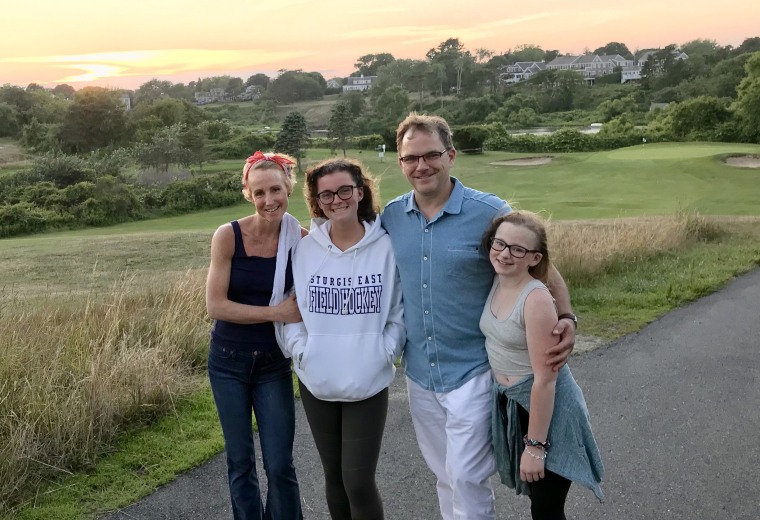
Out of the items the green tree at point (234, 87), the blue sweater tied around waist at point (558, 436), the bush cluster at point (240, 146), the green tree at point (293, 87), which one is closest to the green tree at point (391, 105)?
the bush cluster at point (240, 146)

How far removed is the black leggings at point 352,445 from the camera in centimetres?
260

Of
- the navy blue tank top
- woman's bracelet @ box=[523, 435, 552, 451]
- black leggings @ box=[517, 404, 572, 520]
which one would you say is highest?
the navy blue tank top

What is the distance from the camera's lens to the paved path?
347cm

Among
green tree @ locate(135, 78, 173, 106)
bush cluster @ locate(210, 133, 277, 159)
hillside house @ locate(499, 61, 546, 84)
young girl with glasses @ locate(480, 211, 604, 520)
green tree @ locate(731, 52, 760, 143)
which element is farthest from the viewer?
hillside house @ locate(499, 61, 546, 84)

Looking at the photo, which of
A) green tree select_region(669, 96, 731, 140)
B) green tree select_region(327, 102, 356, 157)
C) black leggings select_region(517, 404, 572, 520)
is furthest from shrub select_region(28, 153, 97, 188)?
black leggings select_region(517, 404, 572, 520)

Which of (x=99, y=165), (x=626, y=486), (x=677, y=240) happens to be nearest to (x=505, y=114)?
(x=99, y=165)

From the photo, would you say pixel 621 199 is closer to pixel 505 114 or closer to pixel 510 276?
pixel 510 276

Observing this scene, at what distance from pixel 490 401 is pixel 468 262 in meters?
0.53

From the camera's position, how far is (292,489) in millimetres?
2951

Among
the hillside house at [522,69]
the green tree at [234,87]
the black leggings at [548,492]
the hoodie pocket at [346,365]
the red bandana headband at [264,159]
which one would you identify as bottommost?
the black leggings at [548,492]

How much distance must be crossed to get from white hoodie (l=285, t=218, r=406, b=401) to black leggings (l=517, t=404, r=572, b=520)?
0.54m

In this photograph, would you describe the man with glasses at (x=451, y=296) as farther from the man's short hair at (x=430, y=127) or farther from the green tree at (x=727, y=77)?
the green tree at (x=727, y=77)

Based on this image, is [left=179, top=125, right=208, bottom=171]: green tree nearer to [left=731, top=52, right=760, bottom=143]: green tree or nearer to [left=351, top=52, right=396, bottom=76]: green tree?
[left=731, top=52, right=760, bottom=143]: green tree

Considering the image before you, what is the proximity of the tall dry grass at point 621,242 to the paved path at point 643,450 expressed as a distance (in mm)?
2580
